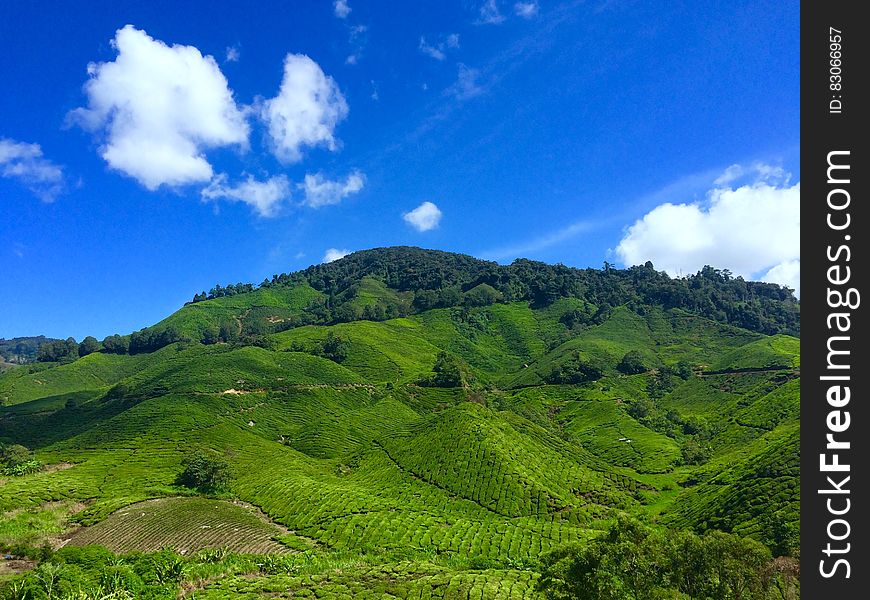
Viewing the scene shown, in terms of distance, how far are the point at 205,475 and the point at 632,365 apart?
153123 mm

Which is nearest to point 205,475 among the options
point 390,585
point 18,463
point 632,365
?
point 18,463

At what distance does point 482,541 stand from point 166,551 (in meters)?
37.5

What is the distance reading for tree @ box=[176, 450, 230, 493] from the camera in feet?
265

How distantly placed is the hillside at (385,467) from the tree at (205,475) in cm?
136

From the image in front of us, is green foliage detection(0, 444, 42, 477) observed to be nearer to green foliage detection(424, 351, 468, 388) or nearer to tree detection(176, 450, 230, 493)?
tree detection(176, 450, 230, 493)

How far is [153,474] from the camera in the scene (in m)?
85.0

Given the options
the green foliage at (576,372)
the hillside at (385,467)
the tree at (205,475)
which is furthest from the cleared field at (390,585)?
the green foliage at (576,372)

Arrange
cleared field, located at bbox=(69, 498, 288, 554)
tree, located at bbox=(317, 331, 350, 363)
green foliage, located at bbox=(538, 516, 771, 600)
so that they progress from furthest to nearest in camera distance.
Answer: tree, located at bbox=(317, 331, 350, 363) → cleared field, located at bbox=(69, 498, 288, 554) → green foliage, located at bbox=(538, 516, 771, 600)

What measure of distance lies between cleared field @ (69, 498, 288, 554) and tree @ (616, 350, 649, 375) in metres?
149

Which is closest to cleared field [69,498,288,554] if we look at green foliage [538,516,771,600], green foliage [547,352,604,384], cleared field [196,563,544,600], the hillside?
the hillside

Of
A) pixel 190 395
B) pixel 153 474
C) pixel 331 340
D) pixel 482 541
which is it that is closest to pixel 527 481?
pixel 482 541

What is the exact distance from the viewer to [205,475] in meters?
81.1

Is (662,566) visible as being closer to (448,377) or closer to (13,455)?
(13,455)
